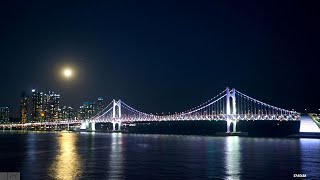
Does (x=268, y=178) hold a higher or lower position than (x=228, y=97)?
lower

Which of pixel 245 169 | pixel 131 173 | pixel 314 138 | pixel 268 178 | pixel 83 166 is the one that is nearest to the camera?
pixel 268 178

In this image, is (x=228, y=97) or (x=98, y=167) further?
(x=228, y=97)

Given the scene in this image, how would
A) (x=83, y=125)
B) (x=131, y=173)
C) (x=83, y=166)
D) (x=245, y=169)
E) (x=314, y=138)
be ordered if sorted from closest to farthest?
(x=131, y=173) → (x=245, y=169) → (x=83, y=166) → (x=314, y=138) → (x=83, y=125)

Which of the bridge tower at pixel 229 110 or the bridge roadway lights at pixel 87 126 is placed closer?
the bridge tower at pixel 229 110

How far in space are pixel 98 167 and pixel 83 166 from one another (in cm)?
139

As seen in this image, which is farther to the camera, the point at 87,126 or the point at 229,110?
the point at 87,126

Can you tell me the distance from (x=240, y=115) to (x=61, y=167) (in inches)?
3360

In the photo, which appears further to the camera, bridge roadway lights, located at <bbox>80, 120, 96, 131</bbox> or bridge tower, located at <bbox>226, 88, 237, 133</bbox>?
bridge roadway lights, located at <bbox>80, 120, 96, 131</bbox>

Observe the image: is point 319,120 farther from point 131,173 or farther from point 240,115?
point 131,173

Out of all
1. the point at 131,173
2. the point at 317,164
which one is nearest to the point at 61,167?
the point at 131,173

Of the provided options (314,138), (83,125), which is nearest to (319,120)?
(314,138)

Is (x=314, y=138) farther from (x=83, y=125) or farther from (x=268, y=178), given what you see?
(x=83, y=125)

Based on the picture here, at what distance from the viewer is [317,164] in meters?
33.2

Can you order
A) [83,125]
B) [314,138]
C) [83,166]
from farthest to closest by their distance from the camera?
[83,125]
[314,138]
[83,166]
